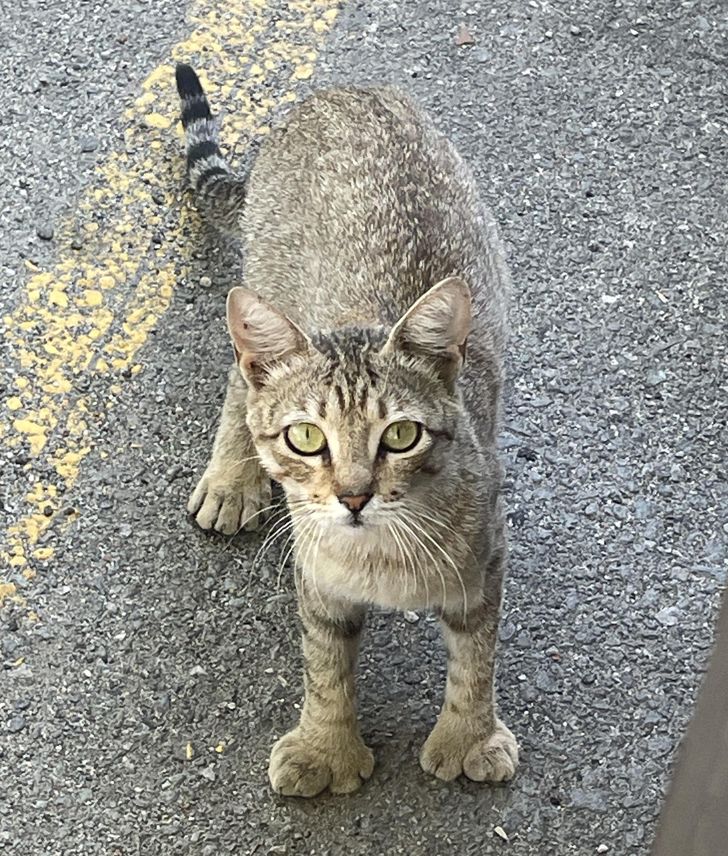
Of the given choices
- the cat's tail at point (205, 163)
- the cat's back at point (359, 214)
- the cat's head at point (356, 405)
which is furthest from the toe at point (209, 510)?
the cat's tail at point (205, 163)

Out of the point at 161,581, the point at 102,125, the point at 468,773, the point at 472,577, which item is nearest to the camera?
the point at 472,577

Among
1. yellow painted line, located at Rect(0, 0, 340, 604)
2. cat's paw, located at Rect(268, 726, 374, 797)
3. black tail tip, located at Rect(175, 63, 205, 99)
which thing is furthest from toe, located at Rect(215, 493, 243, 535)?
black tail tip, located at Rect(175, 63, 205, 99)

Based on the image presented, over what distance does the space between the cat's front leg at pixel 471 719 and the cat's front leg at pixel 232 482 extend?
2.19 feet

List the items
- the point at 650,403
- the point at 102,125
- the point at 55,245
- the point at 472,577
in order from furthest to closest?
1. the point at 102,125
2. the point at 55,245
3. the point at 650,403
4. the point at 472,577

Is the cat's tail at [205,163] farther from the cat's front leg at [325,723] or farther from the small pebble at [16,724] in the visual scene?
the small pebble at [16,724]

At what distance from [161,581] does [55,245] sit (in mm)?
1147

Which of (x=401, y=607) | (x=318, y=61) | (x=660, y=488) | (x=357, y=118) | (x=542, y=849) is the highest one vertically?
(x=357, y=118)

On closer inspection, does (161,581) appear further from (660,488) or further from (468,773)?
(660,488)

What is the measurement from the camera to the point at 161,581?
10.3ft

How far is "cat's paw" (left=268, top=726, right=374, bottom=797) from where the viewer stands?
2.75 metres

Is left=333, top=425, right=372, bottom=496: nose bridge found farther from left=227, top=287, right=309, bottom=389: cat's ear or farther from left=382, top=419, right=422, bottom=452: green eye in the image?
left=227, top=287, right=309, bottom=389: cat's ear

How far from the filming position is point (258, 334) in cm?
244

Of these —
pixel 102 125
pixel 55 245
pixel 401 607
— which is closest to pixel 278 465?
pixel 401 607

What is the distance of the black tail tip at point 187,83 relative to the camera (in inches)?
149
